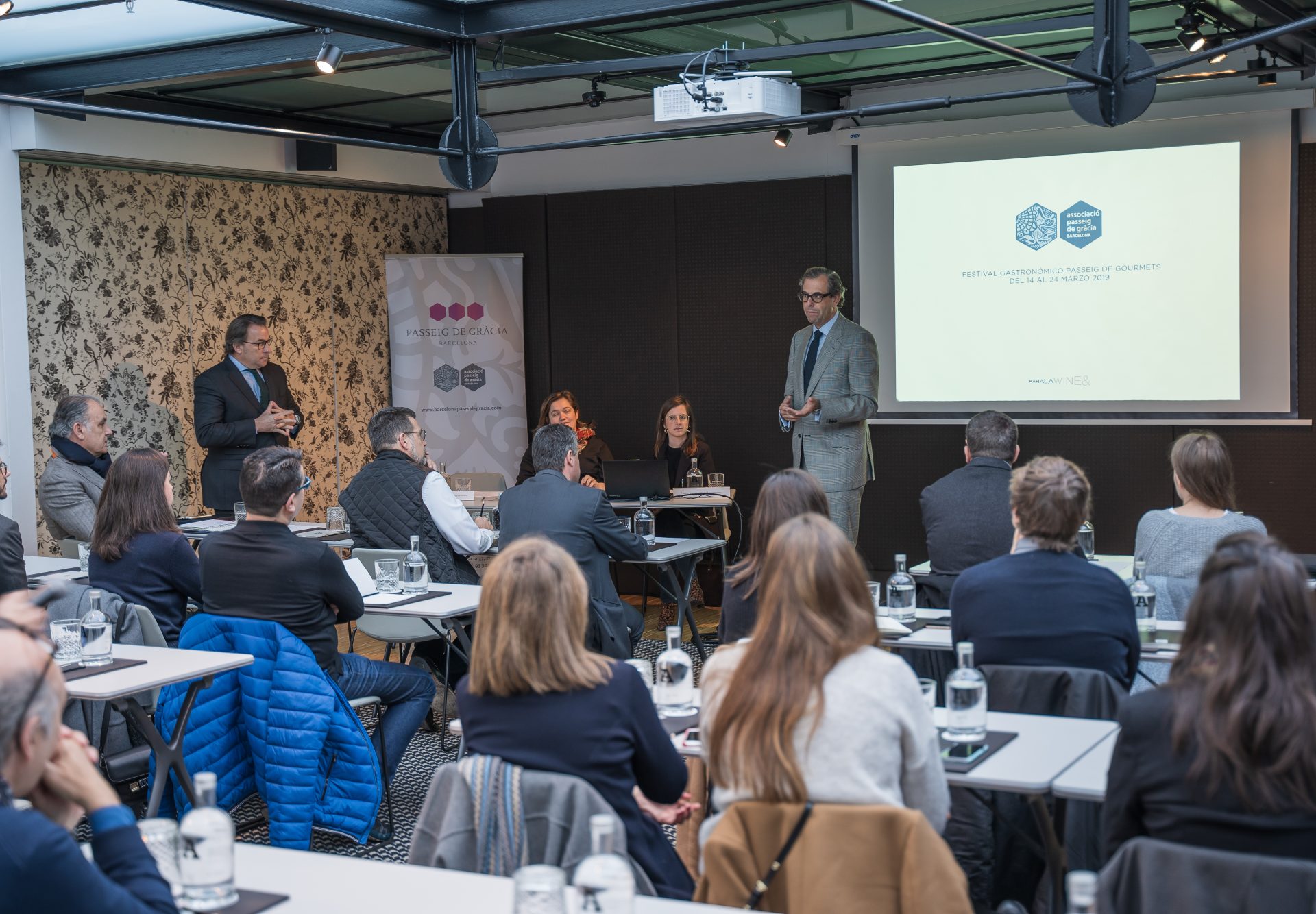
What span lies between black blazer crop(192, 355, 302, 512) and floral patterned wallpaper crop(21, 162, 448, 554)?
628 millimetres

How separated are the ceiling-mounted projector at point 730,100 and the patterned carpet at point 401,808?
102 inches

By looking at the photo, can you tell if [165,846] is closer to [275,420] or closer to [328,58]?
[328,58]

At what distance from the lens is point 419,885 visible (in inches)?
87.4

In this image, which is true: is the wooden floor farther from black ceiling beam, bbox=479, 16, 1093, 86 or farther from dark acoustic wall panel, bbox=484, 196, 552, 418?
Answer: black ceiling beam, bbox=479, 16, 1093, 86

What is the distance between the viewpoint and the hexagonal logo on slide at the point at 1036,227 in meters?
7.77

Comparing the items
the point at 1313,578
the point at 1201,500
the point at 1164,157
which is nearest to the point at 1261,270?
the point at 1164,157

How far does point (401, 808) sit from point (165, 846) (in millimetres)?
2860

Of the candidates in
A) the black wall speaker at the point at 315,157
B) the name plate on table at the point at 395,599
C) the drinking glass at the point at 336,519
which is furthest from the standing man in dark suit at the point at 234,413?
the name plate on table at the point at 395,599

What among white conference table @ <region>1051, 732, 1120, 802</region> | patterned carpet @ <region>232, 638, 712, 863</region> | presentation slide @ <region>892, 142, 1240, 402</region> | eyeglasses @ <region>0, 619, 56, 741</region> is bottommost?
patterned carpet @ <region>232, 638, 712, 863</region>

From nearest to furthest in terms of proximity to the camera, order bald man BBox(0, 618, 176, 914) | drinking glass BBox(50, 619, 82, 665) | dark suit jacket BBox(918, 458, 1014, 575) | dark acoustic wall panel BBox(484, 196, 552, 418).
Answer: bald man BBox(0, 618, 176, 914)
drinking glass BBox(50, 619, 82, 665)
dark suit jacket BBox(918, 458, 1014, 575)
dark acoustic wall panel BBox(484, 196, 552, 418)

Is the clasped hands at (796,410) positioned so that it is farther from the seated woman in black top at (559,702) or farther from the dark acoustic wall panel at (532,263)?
the seated woman in black top at (559,702)

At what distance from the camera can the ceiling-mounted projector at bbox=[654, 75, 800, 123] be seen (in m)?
4.95

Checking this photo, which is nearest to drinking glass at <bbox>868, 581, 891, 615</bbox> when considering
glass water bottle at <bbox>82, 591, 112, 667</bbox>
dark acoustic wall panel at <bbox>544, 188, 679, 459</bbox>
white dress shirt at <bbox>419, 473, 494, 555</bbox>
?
white dress shirt at <bbox>419, 473, 494, 555</bbox>

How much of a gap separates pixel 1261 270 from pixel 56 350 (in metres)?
6.70
